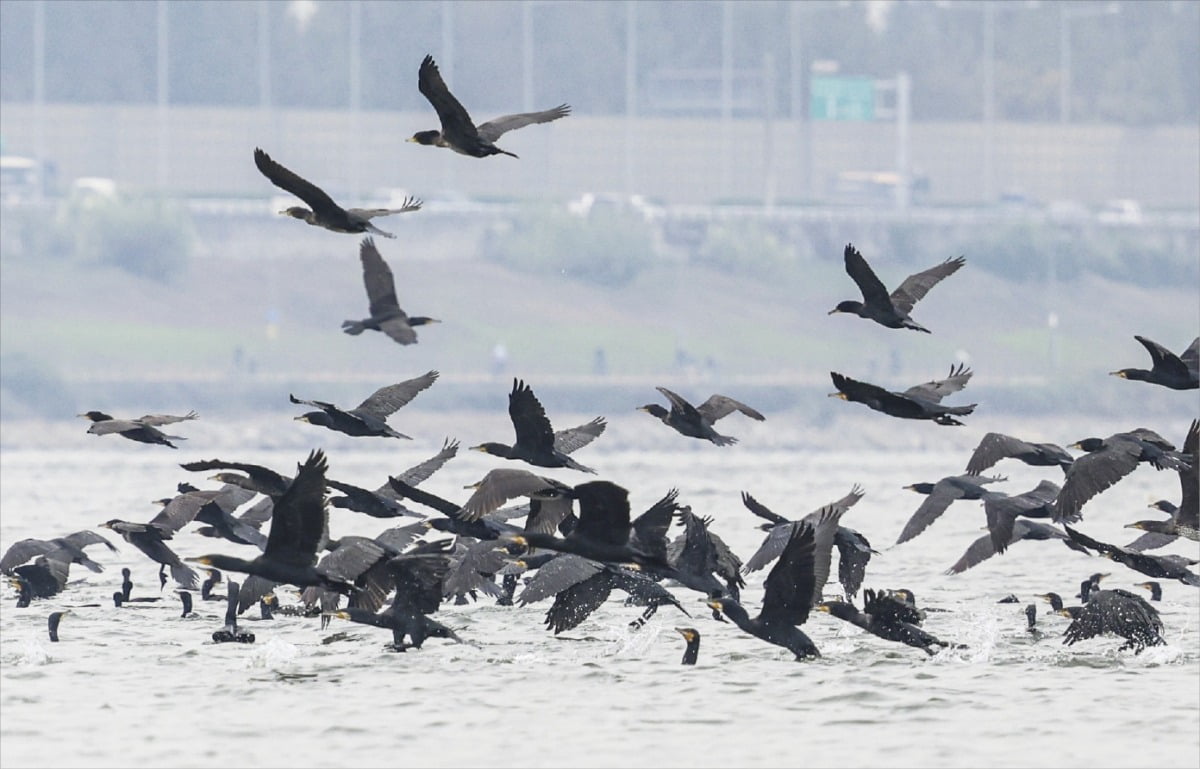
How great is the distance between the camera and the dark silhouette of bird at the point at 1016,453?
2144 centimetres

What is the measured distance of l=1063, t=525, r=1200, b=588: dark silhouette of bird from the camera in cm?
2034

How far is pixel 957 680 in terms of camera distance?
21.6 meters

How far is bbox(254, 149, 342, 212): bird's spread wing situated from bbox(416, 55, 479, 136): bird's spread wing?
1145mm

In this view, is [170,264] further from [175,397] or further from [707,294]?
[707,294]

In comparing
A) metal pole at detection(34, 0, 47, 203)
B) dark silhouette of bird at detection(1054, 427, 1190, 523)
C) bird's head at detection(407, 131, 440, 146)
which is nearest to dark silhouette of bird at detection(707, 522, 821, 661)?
dark silhouette of bird at detection(1054, 427, 1190, 523)

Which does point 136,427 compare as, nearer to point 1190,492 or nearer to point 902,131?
point 1190,492

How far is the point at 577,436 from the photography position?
74.0ft

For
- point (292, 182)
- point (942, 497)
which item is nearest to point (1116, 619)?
point (942, 497)

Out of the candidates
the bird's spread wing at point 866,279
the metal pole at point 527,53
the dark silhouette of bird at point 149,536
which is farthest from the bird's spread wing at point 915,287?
the metal pole at point 527,53

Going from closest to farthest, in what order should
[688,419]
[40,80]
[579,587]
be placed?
1. [579,587]
2. [688,419]
3. [40,80]

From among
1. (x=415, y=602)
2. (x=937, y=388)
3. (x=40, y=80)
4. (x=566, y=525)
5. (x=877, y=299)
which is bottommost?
(x=415, y=602)

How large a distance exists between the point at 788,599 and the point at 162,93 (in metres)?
90.4

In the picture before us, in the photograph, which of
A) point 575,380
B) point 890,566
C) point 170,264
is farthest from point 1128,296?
point 890,566

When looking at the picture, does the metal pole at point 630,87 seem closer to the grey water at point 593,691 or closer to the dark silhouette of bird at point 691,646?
the grey water at point 593,691
